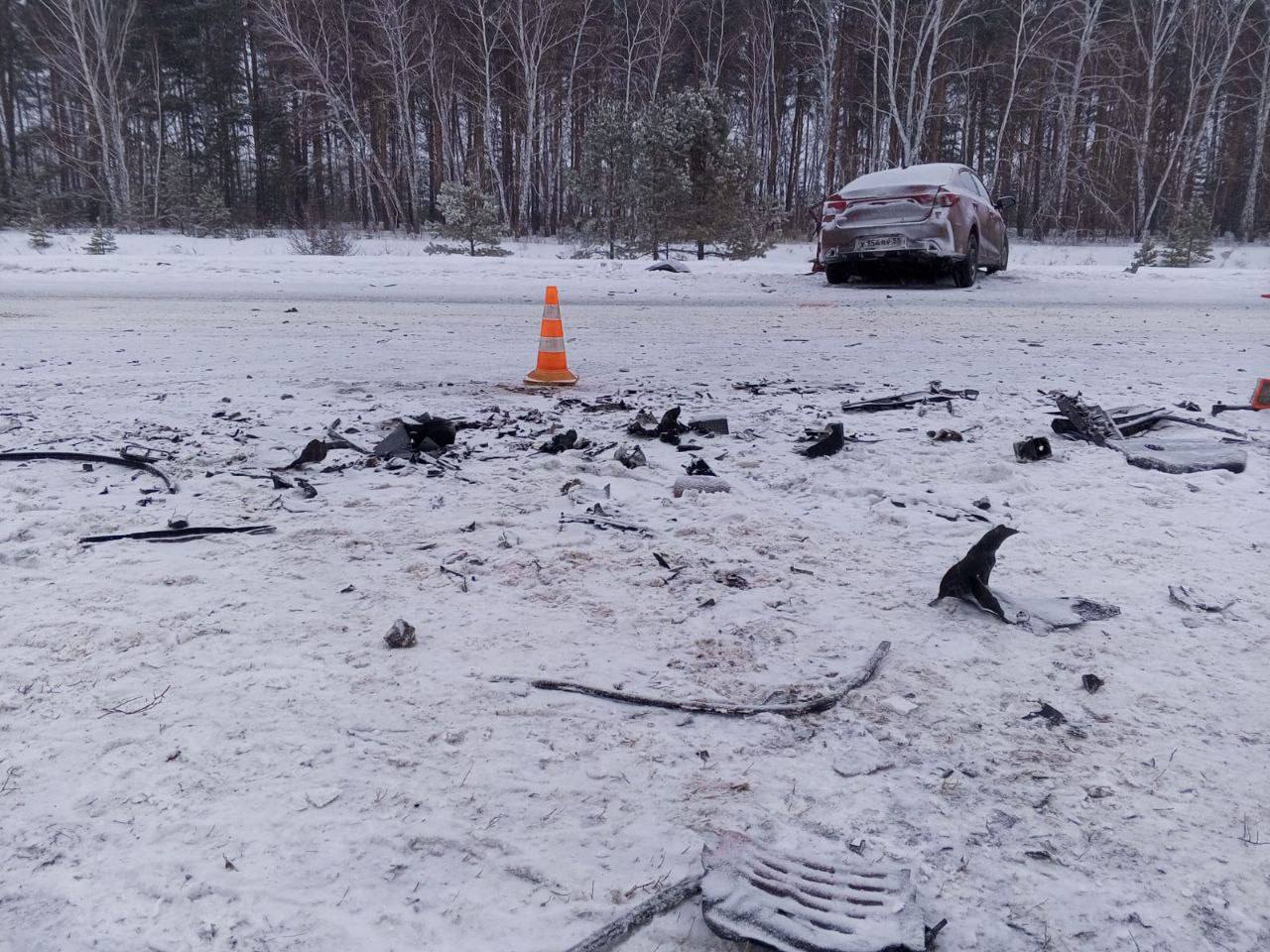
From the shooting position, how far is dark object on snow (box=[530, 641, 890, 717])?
6.14 ft

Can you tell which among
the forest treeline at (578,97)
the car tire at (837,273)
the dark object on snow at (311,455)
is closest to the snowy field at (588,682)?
the dark object on snow at (311,455)

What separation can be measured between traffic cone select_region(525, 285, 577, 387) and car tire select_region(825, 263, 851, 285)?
724 cm

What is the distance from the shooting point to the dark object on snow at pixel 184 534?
8.99 feet

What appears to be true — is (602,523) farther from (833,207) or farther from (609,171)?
(609,171)

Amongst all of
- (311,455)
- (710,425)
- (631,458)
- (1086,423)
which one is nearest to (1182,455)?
(1086,423)

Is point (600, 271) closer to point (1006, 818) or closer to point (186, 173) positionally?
point (1006, 818)

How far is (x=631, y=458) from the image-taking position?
363cm

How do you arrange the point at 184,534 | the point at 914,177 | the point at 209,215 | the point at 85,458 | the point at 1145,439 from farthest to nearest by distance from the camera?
the point at 209,215
the point at 914,177
the point at 1145,439
the point at 85,458
the point at 184,534

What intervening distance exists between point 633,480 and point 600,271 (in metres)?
10.6

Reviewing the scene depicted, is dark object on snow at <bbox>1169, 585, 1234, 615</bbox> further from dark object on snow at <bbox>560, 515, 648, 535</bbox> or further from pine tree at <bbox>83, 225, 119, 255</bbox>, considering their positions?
pine tree at <bbox>83, 225, 119, 255</bbox>

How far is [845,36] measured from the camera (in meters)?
28.6

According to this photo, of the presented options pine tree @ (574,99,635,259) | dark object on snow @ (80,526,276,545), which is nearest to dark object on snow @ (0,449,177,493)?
dark object on snow @ (80,526,276,545)

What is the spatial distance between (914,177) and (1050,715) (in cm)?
1014

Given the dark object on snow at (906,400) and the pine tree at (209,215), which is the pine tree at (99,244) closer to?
the pine tree at (209,215)
